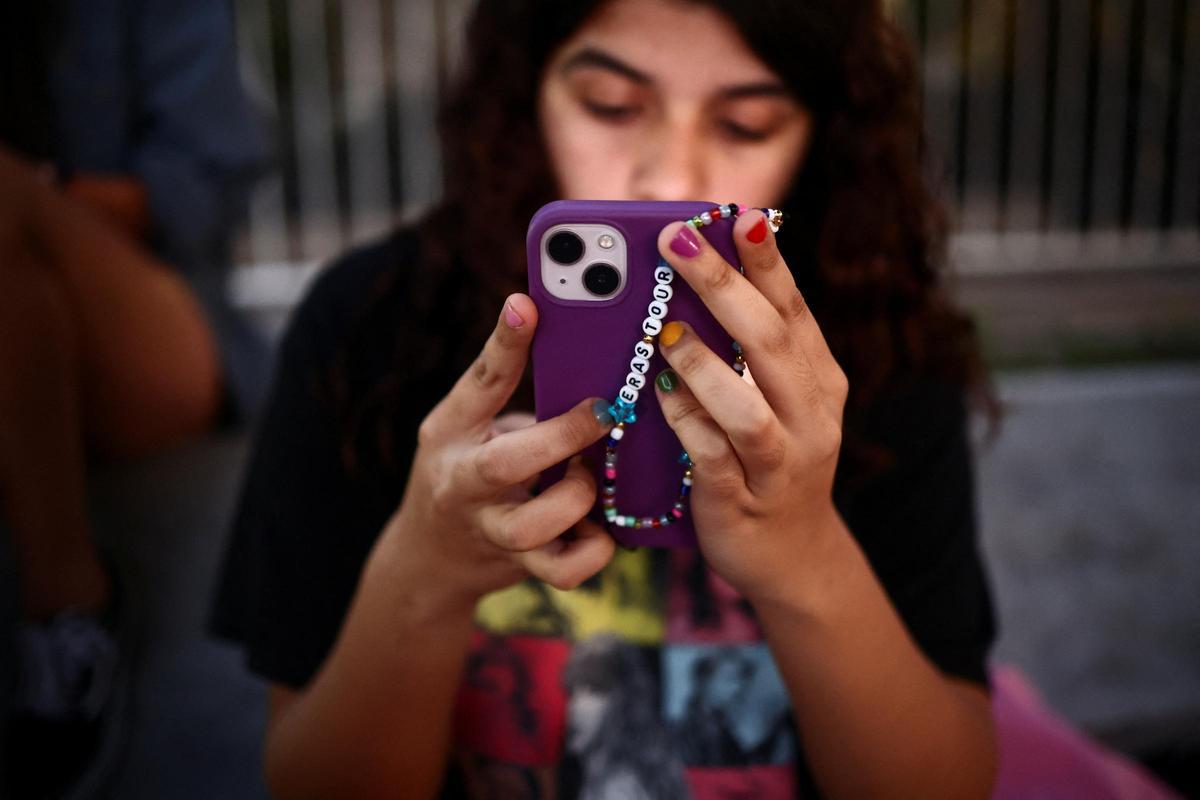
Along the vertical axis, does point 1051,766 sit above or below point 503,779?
below

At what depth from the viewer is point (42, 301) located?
1073 mm

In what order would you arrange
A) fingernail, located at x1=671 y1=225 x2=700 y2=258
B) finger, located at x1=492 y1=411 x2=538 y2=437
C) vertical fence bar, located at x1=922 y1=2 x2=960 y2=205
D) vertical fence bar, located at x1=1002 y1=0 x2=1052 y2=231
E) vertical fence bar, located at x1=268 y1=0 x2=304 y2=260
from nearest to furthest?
fingernail, located at x1=671 y1=225 x2=700 y2=258, finger, located at x1=492 y1=411 x2=538 y2=437, vertical fence bar, located at x1=268 y1=0 x2=304 y2=260, vertical fence bar, located at x1=922 y1=2 x2=960 y2=205, vertical fence bar, located at x1=1002 y1=0 x2=1052 y2=231

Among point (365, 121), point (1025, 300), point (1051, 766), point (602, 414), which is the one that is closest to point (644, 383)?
point (602, 414)

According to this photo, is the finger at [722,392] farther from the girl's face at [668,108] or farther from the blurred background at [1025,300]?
the blurred background at [1025,300]

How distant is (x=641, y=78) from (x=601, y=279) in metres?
0.37

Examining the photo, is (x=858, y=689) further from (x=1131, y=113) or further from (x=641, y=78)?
(x=1131, y=113)

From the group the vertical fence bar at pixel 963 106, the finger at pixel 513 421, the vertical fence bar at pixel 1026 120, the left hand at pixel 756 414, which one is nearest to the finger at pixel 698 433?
the left hand at pixel 756 414

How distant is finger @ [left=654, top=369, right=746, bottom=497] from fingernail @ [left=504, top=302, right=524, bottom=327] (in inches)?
3.3

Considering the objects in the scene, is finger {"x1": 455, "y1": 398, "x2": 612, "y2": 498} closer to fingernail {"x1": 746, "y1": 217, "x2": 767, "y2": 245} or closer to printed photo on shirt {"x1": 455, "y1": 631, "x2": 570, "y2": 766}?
fingernail {"x1": 746, "y1": 217, "x2": 767, "y2": 245}

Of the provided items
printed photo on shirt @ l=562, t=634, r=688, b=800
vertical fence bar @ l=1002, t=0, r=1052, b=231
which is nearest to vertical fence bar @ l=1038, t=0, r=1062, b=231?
vertical fence bar @ l=1002, t=0, r=1052, b=231

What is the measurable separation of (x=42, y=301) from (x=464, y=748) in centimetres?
67

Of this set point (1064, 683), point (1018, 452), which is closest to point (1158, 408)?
point (1018, 452)

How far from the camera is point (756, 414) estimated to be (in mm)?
520

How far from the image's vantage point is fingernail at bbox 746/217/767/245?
504 millimetres
